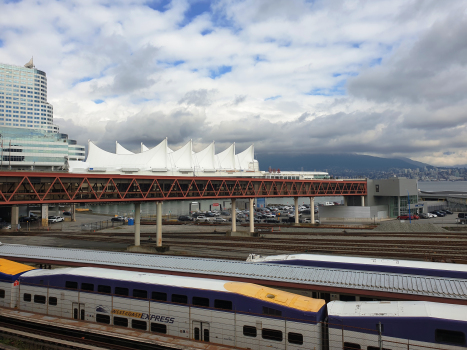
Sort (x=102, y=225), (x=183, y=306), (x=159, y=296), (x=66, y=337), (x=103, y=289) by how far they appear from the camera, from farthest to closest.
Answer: (x=102, y=225)
(x=103, y=289)
(x=159, y=296)
(x=66, y=337)
(x=183, y=306)

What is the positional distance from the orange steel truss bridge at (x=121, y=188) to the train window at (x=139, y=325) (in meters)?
22.3

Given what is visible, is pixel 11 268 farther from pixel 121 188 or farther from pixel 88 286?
pixel 121 188

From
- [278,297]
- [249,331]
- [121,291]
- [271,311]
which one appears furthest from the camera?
[121,291]

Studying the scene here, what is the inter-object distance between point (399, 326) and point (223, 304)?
22.4 feet

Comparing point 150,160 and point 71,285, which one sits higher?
point 150,160

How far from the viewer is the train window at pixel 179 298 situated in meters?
14.6

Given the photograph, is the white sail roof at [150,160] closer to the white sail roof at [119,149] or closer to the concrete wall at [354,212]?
the white sail roof at [119,149]

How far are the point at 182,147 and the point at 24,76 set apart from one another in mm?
164362

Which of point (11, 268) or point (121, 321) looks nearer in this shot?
point (121, 321)

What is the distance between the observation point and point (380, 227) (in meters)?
58.9

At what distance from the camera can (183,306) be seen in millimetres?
14453

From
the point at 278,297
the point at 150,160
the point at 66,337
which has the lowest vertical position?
the point at 66,337

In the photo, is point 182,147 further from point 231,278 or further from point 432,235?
point 231,278

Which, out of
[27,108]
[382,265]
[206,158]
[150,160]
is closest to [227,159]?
[206,158]
